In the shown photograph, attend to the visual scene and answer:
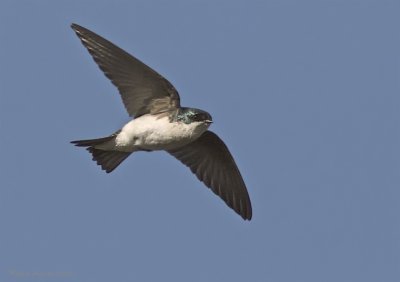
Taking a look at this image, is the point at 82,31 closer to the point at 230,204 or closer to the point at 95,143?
the point at 95,143

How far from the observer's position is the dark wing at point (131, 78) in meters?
7.71

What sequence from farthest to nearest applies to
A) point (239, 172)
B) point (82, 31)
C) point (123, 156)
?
point (239, 172), point (123, 156), point (82, 31)

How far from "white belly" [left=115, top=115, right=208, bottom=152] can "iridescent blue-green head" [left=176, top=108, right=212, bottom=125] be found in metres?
0.03

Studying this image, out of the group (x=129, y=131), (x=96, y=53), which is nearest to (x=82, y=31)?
(x=96, y=53)

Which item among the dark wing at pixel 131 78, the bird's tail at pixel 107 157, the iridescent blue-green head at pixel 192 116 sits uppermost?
the dark wing at pixel 131 78

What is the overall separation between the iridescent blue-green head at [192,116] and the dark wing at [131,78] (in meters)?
0.13

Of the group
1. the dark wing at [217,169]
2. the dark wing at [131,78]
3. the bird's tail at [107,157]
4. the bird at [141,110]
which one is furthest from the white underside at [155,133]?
the dark wing at [217,169]

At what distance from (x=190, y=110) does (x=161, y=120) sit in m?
0.24

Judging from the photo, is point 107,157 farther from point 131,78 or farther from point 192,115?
point 192,115

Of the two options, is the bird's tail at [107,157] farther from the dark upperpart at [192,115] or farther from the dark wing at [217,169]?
the dark upperpart at [192,115]

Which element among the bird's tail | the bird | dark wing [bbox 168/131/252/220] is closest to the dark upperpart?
the bird

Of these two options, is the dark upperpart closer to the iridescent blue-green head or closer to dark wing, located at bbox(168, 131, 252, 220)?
the iridescent blue-green head

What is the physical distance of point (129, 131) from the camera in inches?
307

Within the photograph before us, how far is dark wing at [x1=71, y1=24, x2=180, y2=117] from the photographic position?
7.71 meters
